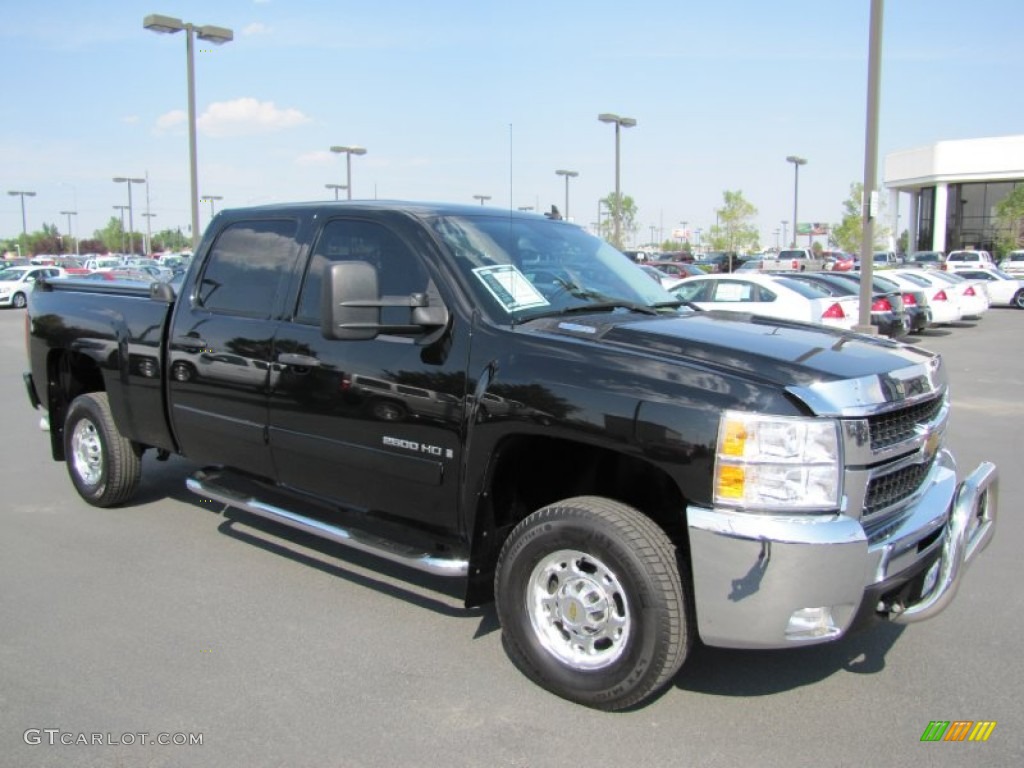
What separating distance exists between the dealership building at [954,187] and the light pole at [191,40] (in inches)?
2021

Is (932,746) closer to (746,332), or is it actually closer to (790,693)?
(790,693)

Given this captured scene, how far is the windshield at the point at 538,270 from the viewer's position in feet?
12.8

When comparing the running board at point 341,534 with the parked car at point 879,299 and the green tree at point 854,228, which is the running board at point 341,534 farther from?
the green tree at point 854,228

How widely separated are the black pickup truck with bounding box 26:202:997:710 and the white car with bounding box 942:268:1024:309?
97.2 ft

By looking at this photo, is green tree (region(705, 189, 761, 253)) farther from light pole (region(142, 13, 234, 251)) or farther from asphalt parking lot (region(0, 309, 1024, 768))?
asphalt parking lot (region(0, 309, 1024, 768))

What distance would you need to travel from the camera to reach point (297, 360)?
4340 millimetres

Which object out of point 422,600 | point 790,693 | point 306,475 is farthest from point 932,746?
point 306,475

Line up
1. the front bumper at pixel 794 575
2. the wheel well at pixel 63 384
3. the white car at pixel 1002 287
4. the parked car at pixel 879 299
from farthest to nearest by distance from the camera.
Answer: the white car at pixel 1002 287
the parked car at pixel 879 299
the wheel well at pixel 63 384
the front bumper at pixel 794 575

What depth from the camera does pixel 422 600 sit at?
4469mm

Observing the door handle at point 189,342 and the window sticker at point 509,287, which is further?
the door handle at point 189,342

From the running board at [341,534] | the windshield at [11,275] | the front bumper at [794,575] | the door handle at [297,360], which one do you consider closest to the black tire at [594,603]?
the front bumper at [794,575]

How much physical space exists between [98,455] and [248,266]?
2.20 metres

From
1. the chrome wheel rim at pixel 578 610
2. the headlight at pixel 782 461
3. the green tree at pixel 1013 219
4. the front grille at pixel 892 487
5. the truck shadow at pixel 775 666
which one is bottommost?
the truck shadow at pixel 775 666

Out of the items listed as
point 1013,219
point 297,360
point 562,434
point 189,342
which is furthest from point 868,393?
point 1013,219
